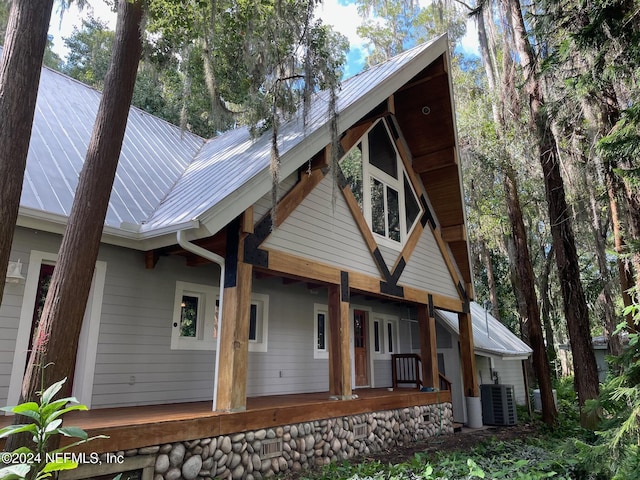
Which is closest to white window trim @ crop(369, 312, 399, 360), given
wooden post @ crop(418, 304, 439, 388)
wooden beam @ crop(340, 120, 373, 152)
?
wooden post @ crop(418, 304, 439, 388)

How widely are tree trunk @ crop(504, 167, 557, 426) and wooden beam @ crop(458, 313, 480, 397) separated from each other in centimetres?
155

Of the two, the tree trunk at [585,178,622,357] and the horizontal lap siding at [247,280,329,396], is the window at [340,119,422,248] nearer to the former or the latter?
the horizontal lap siding at [247,280,329,396]

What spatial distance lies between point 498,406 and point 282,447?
769 cm

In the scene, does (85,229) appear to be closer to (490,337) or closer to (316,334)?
(316,334)

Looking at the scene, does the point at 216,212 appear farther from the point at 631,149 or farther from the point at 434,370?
the point at 434,370

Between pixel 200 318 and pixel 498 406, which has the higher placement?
pixel 200 318

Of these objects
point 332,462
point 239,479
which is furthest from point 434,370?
point 239,479

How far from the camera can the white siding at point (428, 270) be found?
930cm

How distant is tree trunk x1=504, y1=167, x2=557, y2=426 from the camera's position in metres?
10.9

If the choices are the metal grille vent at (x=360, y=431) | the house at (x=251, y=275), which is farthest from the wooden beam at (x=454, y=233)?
the metal grille vent at (x=360, y=431)

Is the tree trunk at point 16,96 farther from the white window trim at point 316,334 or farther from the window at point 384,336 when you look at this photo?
the window at point 384,336

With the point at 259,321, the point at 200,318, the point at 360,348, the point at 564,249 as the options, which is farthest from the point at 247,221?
the point at 564,249

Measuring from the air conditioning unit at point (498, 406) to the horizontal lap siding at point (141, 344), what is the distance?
773cm

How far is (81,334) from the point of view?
18.0ft
